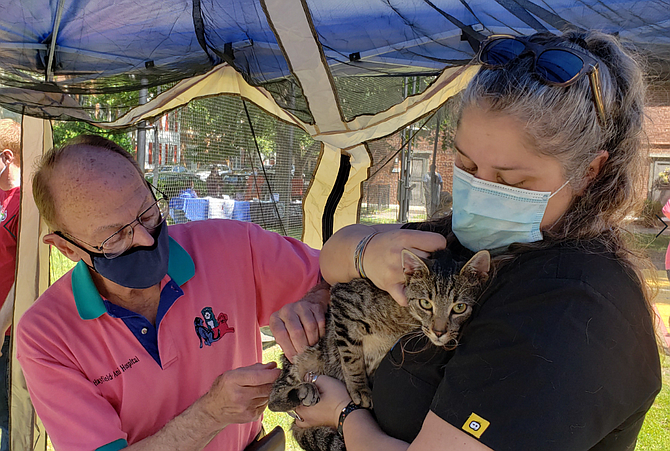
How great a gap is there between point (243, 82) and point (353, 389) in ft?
11.7

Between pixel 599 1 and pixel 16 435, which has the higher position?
pixel 599 1

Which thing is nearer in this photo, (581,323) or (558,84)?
(581,323)

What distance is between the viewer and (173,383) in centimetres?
228

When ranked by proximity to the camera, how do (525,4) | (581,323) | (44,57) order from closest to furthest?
1. (581,323)
2. (525,4)
3. (44,57)

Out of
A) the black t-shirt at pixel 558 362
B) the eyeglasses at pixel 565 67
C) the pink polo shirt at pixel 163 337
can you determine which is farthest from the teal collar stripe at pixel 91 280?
the eyeglasses at pixel 565 67

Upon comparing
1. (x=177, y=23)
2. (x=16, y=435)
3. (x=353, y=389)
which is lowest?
(x=16, y=435)

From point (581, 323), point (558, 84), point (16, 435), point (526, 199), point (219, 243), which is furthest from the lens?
point (16, 435)

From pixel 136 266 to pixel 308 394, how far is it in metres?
1.14

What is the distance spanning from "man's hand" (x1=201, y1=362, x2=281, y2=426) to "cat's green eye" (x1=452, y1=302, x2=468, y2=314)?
35.8 inches

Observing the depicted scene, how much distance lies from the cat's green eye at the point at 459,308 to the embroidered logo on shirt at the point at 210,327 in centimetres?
135

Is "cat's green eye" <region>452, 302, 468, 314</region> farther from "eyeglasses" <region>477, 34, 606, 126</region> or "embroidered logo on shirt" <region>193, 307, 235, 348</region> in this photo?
"embroidered logo on shirt" <region>193, 307, 235, 348</region>

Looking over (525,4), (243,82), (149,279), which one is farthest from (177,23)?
(525,4)

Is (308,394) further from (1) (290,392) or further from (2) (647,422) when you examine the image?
(2) (647,422)

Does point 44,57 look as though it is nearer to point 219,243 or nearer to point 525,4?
point 219,243
